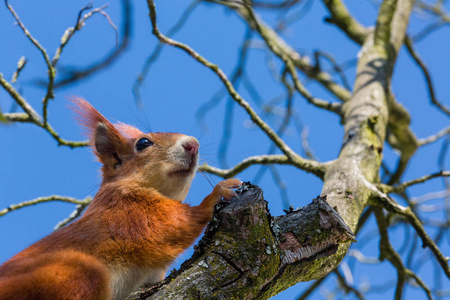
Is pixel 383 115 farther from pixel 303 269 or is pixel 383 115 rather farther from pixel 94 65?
pixel 94 65

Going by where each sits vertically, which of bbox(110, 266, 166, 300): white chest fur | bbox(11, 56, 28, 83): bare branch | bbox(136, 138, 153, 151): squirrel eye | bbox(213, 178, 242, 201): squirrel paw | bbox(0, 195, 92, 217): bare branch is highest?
bbox(11, 56, 28, 83): bare branch

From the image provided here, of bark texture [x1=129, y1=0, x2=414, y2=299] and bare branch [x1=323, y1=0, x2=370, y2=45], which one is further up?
bare branch [x1=323, y1=0, x2=370, y2=45]

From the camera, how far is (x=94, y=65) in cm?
481

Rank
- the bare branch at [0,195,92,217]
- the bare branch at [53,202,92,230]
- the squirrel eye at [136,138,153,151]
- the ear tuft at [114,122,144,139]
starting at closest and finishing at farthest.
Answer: the squirrel eye at [136,138,153,151]
the ear tuft at [114,122,144,139]
the bare branch at [0,195,92,217]
the bare branch at [53,202,92,230]

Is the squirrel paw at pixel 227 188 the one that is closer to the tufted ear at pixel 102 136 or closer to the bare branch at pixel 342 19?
the tufted ear at pixel 102 136

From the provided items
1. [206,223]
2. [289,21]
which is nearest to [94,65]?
[206,223]

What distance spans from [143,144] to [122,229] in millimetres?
971

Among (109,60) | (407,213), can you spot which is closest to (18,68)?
(109,60)

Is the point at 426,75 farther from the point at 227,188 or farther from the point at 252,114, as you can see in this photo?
the point at 227,188

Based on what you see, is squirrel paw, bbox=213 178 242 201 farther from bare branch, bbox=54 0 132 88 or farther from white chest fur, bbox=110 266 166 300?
bare branch, bbox=54 0 132 88

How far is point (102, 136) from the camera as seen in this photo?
3.92 m

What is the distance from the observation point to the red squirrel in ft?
8.37

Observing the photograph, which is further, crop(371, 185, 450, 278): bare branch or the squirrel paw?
crop(371, 185, 450, 278): bare branch

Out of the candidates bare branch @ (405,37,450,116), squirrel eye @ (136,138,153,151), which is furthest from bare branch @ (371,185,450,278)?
bare branch @ (405,37,450,116)
